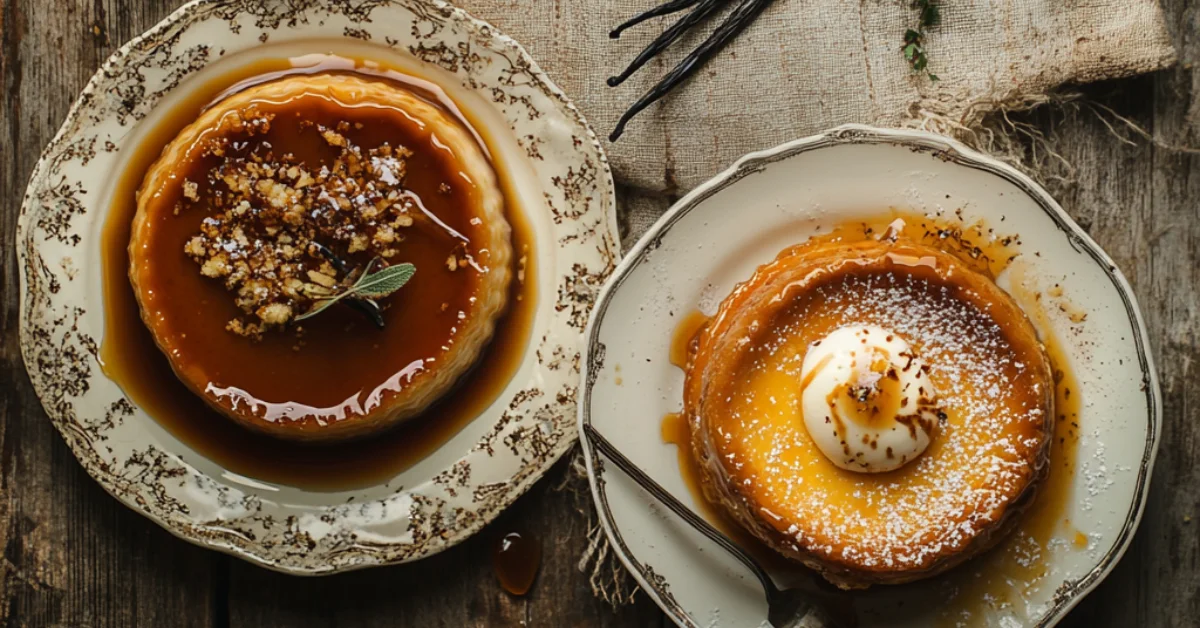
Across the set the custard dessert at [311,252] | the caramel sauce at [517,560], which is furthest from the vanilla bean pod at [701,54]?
the caramel sauce at [517,560]

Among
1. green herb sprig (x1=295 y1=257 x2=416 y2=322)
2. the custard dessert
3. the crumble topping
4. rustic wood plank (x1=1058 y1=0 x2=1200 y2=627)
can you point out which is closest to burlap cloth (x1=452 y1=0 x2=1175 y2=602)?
rustic wood plank (x1=1058 y1=0 x2=1200 y2=627)

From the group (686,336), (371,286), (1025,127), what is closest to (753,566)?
(686,336)

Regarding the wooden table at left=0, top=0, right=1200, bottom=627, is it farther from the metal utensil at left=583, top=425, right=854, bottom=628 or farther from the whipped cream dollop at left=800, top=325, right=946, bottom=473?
the whipped cream dollop at left=800, top=325, right=946, bottom=473

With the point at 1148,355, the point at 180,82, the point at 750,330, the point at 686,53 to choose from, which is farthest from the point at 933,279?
the point at 180,82

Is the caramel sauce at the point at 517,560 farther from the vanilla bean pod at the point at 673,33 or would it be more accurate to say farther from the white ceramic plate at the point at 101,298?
the vanilla bean pod at the point at 673,33

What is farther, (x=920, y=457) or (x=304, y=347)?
(x=304, y=347)

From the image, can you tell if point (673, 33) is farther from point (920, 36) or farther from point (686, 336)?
point (686, 336)
